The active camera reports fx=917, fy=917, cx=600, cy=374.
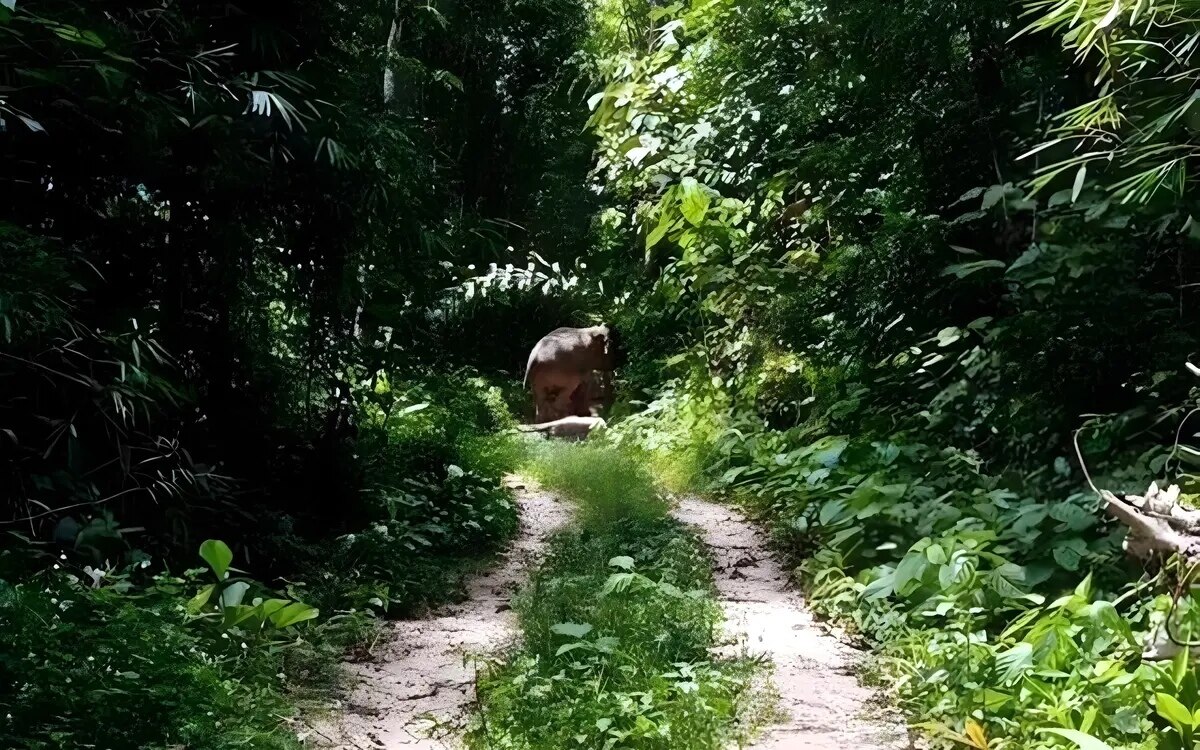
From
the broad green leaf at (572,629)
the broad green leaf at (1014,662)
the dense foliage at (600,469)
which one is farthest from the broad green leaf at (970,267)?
the broad green leaf at (572,629)

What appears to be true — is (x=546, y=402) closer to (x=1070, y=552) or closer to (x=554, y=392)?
(x=554, y=392)

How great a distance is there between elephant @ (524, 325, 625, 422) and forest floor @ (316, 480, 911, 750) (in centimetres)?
A: 658

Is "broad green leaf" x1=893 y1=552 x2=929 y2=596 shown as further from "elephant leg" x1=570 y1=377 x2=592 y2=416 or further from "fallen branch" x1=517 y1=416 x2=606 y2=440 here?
"elephant leg" x1=570 y1=377 x2=592 y2=416

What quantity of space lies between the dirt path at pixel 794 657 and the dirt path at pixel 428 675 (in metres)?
1.05

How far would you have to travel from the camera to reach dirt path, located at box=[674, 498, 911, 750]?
2.94 m

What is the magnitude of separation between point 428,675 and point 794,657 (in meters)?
1.45

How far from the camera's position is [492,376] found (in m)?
12.9

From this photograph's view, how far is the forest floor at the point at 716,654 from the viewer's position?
9.78ft

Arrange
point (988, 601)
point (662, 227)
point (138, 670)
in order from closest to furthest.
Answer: point (138, 670) < point (988, 601) < point (662, 227)

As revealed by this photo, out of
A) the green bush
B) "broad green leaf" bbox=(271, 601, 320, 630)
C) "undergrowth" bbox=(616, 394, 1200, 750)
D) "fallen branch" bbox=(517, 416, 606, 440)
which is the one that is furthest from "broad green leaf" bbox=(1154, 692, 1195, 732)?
"fallen branch" bbox=(517, 416, 606, 440)

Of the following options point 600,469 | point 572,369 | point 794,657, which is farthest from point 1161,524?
point 572,369

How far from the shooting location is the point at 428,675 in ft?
11.7

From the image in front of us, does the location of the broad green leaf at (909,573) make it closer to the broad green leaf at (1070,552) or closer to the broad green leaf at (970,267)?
the broad green leaf at (1070,552)

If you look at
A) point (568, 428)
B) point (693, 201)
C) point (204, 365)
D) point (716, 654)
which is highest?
point (693, 201)
